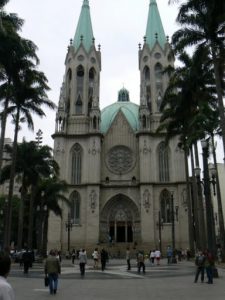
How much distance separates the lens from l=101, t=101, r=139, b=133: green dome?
57.9 m

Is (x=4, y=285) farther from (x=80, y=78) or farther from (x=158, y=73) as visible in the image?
(x=158, y=73)

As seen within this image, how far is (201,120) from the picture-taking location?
2870 centimetres

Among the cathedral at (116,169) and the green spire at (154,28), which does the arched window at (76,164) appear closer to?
the cathedral at (116,169)

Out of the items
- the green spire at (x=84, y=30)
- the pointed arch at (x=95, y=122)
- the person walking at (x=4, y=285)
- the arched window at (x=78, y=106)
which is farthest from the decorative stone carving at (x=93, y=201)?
the person walking at (x=4, y=285)

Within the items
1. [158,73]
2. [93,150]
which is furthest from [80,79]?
[93,150]

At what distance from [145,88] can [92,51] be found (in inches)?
431

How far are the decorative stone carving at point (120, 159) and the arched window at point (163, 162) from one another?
4.20 metres

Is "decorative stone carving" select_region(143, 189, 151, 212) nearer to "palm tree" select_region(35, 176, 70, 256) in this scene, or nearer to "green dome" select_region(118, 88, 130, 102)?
"palm tree" select_region(35, 176, 70, 256)

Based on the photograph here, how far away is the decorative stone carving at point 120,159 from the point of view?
5378 cm

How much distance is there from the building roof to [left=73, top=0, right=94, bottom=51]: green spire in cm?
1039

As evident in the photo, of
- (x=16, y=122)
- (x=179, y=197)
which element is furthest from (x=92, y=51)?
(x=16, y=122)

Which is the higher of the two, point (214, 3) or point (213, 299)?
point (214, 3)

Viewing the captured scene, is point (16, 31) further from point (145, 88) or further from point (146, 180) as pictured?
point (145, 88)

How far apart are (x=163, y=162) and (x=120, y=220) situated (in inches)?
402
